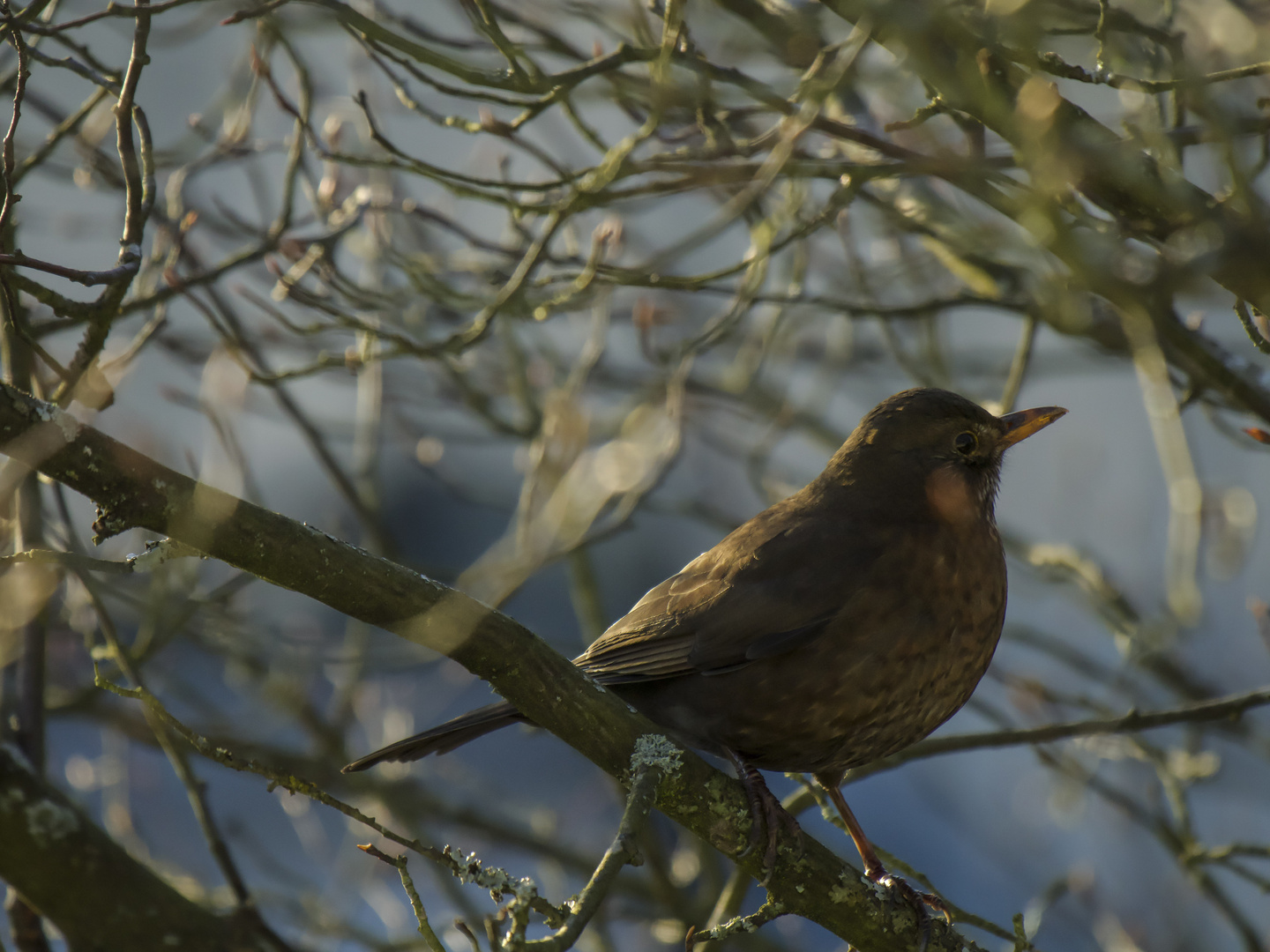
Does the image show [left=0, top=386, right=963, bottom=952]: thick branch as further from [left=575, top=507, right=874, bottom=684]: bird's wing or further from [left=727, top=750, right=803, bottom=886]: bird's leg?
[left=575, top=507, right=874, bottom=684]: bird's wing

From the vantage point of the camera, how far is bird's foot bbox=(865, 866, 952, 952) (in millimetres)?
3121

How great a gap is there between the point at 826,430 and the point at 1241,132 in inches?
118

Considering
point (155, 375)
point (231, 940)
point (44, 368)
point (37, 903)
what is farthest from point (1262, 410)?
point (155, 375)

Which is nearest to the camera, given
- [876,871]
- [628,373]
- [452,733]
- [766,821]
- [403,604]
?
[403,604]

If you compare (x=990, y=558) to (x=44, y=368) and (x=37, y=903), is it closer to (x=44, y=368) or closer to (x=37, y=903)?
(x=37, y=903)

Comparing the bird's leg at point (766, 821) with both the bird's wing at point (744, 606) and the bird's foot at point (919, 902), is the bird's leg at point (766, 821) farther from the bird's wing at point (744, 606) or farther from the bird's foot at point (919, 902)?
the bird's wing at point (744, 606)

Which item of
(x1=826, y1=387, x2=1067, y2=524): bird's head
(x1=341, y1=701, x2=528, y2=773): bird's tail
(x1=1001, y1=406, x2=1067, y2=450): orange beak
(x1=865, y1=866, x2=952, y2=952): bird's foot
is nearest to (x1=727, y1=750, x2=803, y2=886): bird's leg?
(x1=865, y1=866, x2=952, y2=952): bird's foot

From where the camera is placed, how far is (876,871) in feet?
11.8

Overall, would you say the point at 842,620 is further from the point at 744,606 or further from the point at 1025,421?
the point at 1025,421

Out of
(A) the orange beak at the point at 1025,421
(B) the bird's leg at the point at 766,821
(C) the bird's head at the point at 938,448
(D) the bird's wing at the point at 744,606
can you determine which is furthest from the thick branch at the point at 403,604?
(A) the orange beak at the point at 1025,421

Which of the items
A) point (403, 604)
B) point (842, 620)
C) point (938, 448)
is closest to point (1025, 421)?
point (938, 448)

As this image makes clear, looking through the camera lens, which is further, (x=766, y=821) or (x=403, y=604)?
(x=766, y=821)

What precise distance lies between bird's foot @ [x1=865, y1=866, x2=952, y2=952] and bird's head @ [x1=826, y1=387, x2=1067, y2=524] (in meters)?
1.15

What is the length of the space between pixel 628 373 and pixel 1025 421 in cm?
226
